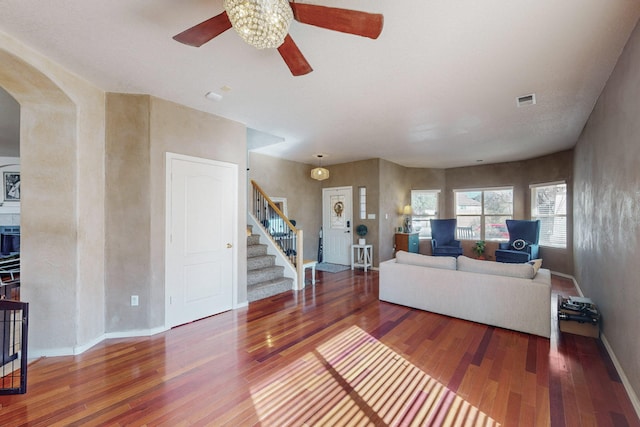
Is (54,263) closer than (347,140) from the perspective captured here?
Yes

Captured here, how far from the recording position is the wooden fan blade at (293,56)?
64.7 inches

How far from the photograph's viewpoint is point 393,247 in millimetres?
6918

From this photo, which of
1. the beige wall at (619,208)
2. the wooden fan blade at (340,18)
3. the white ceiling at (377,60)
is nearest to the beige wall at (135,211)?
the white ceiling at (377,60)

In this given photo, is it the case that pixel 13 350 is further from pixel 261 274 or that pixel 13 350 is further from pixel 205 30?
pixel 205 30

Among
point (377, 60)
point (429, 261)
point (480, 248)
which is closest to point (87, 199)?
point (377, 60)

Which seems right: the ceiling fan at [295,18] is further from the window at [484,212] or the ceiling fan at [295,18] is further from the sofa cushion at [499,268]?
the window at [484,212]

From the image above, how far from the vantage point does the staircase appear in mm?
4334

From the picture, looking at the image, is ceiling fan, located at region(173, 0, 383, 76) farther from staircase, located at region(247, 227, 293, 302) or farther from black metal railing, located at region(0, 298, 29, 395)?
staircase, located at region(247, 227, 293, 302)

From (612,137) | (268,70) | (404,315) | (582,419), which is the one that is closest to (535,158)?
(612,137)

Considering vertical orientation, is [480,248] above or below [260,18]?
below

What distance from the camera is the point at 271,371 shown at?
2326 mm

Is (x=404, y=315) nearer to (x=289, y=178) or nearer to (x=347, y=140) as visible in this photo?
(x=347, y=140)

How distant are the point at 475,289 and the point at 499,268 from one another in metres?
0.38

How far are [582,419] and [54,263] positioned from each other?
4431 mm
